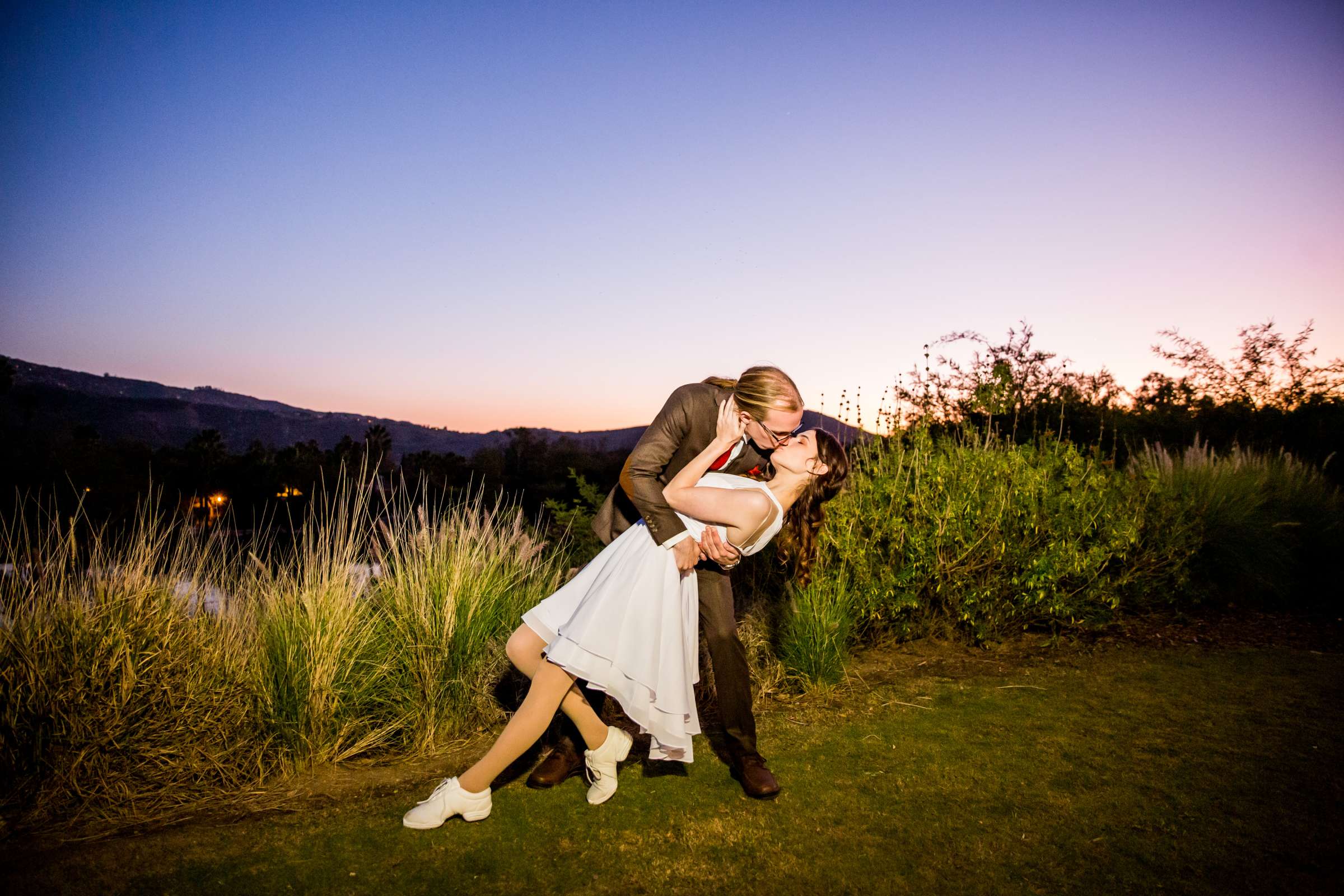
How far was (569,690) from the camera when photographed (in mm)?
3105

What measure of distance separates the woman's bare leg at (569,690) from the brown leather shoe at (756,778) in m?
0.69

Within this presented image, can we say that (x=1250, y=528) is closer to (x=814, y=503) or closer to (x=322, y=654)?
(x=814, y=503)

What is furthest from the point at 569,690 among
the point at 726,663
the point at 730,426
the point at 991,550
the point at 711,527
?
the point at 991,550

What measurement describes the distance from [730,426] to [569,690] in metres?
1.29

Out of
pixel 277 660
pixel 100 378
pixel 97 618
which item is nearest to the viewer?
pixel 97 618

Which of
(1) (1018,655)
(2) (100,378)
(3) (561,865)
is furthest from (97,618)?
(2) (100,378)

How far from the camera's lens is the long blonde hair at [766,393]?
126 inches

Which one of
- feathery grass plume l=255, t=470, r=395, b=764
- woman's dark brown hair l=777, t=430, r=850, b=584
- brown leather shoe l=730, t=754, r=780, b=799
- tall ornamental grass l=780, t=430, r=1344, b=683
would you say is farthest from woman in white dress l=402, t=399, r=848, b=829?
tall ornamental grass l=780, t=430, r=1344, b=683

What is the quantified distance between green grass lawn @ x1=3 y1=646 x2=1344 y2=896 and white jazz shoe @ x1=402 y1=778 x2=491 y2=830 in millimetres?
76

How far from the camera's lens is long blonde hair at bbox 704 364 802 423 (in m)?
3.20

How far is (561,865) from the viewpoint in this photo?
284 cm

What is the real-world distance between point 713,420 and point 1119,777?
2629mm

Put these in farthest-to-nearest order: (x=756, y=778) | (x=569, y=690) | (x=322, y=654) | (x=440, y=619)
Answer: (x=440, y=619) → (x=322, y=654) → (x=756, y=778) → (x=569, y=690)

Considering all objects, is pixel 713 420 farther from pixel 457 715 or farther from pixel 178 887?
pixel 178 887
